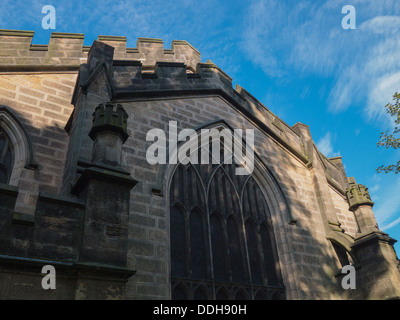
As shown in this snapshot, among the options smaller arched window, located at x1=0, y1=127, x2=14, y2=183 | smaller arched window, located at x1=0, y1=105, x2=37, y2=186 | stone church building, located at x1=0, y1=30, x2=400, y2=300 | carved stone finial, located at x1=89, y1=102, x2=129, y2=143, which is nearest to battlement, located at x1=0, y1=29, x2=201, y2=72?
stone church building, located at x1=0, y1=30, x2=400, y2=300

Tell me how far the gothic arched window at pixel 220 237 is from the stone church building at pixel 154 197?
0.03m

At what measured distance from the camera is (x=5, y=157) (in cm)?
716

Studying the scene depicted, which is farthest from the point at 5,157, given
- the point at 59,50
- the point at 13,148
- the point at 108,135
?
the point at 59,50

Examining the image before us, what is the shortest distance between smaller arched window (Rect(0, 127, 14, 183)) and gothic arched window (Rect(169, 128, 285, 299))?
3289 millimetres

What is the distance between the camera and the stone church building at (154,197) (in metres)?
3.91

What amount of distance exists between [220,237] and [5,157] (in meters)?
4.71

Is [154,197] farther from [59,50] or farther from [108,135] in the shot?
[59,50]

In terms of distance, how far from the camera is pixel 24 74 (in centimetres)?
838

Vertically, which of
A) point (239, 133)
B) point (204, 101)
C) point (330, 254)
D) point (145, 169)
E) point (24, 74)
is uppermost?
point (24, 74)

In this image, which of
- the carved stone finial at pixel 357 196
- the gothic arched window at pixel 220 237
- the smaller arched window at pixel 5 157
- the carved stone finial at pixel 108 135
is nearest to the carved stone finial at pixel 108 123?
the carved stone finial at pixel 108 135
